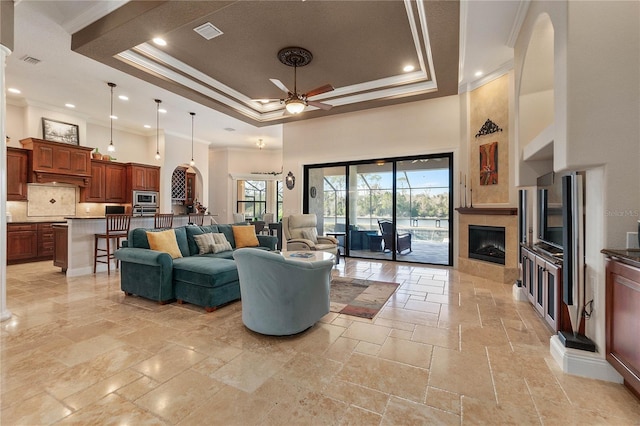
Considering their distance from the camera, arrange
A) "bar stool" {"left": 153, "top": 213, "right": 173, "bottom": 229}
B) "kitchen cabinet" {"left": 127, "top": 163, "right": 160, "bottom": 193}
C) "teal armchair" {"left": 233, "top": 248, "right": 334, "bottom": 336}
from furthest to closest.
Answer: "kitchen cabinet" {"left": 127, "top": 163, "right": 160, "bottom": 193} < "bar stool" {"left": 153, "top": 213, "right": 173, "bottom": 229} < "teal armchair" {"left": 233, "top": 248, "right": 334, "bottom": 336}

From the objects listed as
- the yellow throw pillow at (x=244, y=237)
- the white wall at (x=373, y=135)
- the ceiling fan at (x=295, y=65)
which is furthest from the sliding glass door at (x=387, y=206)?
the ceiling fan at (x=295, y=65)

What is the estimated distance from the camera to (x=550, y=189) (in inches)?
124

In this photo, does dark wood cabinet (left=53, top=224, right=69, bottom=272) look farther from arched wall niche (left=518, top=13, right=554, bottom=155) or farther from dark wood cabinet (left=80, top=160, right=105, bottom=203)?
arched wall niche (left=518, top=13, right=554, bottom=155)

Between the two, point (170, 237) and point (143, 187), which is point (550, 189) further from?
point (143, 187)

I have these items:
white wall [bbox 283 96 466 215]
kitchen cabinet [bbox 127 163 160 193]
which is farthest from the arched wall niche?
kitchen cabinet [bbox 127 163 160 193]

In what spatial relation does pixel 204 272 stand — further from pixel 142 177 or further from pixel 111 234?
pixel 142 177

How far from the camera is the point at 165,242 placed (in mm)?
3947

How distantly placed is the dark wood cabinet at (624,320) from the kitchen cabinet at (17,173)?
9.08 meters

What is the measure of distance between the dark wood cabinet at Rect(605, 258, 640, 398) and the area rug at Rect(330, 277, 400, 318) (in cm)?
187

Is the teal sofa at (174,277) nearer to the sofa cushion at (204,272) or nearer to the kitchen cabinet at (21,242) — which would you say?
the sofa cushion at (204,272)

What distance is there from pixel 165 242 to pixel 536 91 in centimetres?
512

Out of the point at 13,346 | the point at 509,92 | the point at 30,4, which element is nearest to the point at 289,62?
the point at 30,4

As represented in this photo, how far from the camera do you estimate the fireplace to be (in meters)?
4.86

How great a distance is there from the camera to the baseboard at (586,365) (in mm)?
2014
